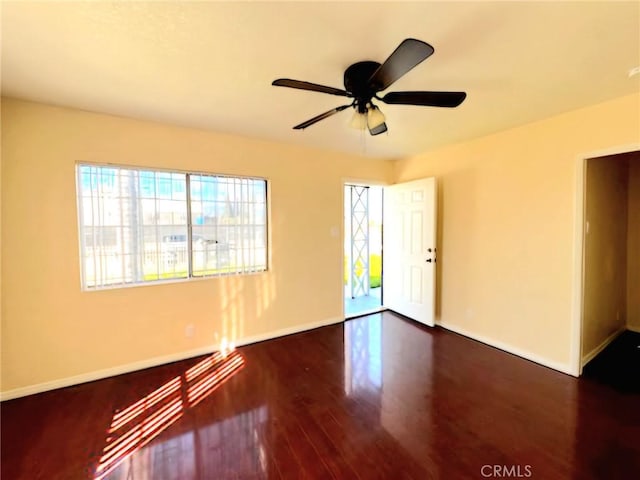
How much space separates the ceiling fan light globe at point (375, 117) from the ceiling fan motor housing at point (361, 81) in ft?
0.18

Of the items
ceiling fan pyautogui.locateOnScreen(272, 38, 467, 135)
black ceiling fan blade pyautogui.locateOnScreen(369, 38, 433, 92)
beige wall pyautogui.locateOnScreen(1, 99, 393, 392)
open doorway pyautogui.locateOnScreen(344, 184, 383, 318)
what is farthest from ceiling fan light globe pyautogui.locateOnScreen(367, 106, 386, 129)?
open doorway pyautogui.locateOnScreen(344, 184, 383, 318)

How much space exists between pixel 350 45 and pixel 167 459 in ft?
8.68

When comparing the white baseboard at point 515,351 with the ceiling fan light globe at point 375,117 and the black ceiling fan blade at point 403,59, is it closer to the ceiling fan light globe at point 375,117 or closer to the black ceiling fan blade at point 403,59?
the ceiling fan light globe at point 375,117

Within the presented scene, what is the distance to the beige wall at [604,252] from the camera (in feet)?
8.53

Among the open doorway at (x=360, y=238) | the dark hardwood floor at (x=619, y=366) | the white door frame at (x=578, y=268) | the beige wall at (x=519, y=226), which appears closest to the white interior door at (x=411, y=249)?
the beige wall at (x=519, y=226)

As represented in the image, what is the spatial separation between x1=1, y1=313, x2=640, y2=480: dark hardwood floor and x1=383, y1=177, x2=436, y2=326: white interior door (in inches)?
41.8

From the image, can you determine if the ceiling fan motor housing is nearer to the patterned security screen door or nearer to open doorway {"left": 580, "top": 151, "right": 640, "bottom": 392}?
open doorway {"left": 580, "top": 151, "right": 640, "bottom": 392}

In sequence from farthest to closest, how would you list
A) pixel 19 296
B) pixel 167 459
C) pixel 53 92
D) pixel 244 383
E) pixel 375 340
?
pixel 375 340 → pixel 244 383 → pixel 19 296 → pixel 53 92 → pixel 167 459

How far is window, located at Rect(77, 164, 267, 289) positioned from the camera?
98.9 inches

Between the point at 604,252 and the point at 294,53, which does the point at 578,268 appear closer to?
the point at 604,252

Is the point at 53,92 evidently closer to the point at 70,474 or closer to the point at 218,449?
the point at 70,474

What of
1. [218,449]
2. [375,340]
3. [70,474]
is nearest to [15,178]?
[70,474]

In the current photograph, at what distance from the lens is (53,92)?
2.06 m

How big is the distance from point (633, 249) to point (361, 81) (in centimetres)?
420
